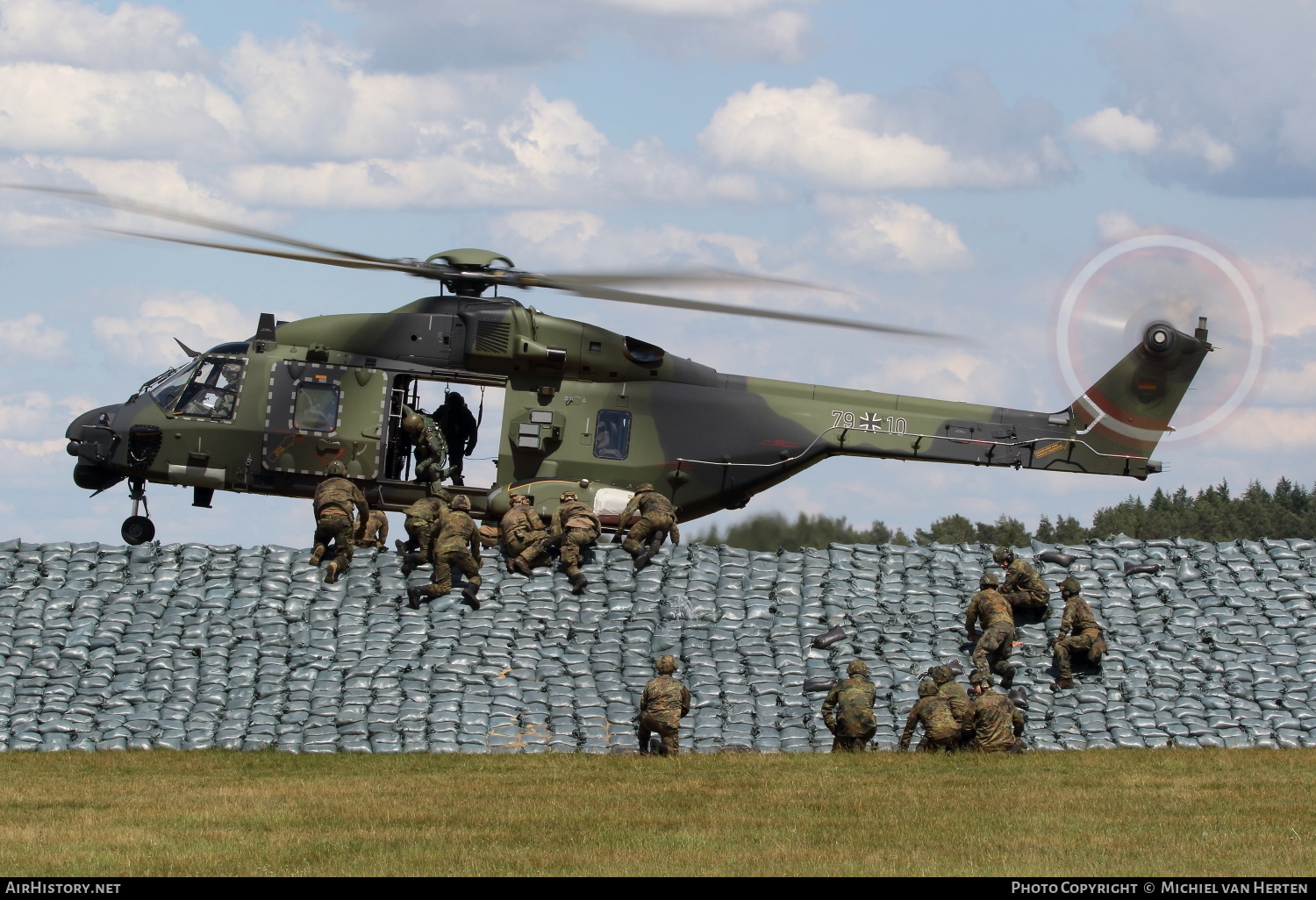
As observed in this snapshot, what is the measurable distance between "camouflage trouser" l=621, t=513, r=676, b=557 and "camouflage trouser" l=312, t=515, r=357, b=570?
11.6 ft

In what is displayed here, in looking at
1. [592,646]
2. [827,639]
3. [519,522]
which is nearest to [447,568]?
[519,522]

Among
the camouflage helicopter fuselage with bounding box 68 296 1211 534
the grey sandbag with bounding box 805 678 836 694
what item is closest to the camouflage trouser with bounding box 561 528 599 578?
the camouflage helicopter fuselage with bounding box 68 296 1211 534

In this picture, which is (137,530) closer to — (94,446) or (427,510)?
(94,446)

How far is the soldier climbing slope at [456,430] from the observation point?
2152 cm

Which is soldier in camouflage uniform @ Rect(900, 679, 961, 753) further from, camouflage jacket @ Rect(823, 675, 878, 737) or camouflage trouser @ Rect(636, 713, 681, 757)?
camouflage trouser @ Rect(636, 713, 681, 757)

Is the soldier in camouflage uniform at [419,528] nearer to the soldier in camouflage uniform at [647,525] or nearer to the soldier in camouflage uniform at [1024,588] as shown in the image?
the soldier in camouflage uniform at [647,525]

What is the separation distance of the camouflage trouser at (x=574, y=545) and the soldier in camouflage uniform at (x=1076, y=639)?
5948 millimetres

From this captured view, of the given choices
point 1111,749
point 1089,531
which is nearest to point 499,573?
point 1111,749

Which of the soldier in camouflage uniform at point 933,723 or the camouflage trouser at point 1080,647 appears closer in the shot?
the soldier in camouflage uniform at point 933,723

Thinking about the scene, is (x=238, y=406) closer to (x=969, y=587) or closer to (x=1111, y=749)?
(x=969, y=587)

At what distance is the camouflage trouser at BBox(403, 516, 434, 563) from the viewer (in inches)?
776

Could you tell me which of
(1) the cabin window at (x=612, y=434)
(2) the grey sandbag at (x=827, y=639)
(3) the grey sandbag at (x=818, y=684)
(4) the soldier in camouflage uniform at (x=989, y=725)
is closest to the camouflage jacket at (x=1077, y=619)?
(2) the grey sandbag at (x=827, y=639)

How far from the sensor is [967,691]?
668 inches

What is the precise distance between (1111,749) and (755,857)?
729cm
